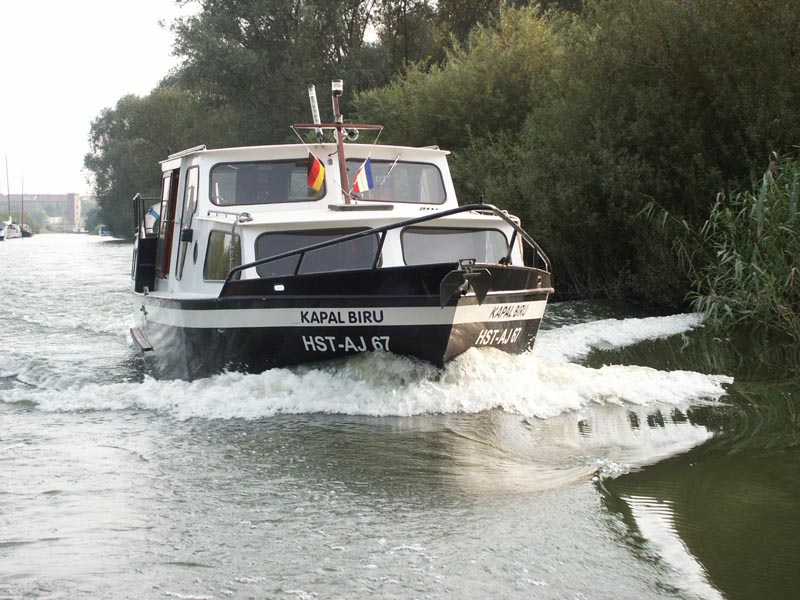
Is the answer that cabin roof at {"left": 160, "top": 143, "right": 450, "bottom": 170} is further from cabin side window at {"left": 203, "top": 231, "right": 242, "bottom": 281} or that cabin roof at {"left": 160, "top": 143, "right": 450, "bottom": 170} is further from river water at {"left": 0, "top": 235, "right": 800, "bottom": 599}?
river water at {"left": 0, "top": 235, "right": 800, "bottom": 599}

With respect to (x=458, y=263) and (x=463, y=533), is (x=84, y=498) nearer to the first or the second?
(x=463, y=533)

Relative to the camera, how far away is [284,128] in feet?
120

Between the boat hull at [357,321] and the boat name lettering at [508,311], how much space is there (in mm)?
11

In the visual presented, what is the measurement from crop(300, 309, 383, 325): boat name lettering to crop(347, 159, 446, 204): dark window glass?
2674mm

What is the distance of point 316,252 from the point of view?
28.7 feet

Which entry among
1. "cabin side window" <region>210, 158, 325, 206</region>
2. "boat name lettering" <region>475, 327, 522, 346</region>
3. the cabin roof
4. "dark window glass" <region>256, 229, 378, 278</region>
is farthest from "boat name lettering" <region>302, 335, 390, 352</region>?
the cabin roof

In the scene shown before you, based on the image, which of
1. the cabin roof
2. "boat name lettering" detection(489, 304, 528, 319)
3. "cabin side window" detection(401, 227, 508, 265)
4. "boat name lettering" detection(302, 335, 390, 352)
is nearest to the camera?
"boat name lettering" detection(302, 335, 390, 352)

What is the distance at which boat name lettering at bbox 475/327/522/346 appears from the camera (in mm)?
8625

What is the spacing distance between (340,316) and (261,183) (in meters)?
2.77

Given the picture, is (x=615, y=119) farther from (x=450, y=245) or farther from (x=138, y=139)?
(x=138, y=139)

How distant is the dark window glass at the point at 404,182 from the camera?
35.1ft

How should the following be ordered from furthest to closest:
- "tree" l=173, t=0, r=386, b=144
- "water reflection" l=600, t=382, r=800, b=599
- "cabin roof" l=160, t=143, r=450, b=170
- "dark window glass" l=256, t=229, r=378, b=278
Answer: "tree" l=173, t=0, r=386, b=144 → "cabin roof" l=160, t=143, r=450, b=170 → "dark window glass" l=256, t=229, r=378, b=278 → "water reflection" l=600, t=382, r=800, b=599

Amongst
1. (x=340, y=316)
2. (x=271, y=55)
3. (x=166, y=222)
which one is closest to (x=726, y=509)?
(x=340, y=316)

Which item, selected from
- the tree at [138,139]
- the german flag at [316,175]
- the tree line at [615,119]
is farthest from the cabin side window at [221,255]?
the tree at [138,139]
